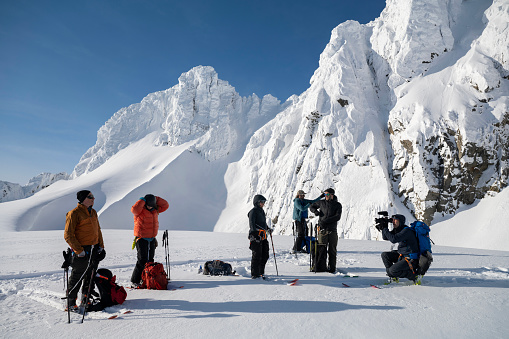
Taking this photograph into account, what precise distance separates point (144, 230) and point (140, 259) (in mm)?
663

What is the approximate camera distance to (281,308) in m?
4.30

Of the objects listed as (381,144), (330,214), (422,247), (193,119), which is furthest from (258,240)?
(193,119)

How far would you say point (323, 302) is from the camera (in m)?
4.53

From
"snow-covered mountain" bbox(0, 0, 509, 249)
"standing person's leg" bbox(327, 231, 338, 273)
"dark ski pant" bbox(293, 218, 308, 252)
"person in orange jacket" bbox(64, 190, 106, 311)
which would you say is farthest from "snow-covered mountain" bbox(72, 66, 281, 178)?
"person in orange jacket" bbox(64, 190, 106, 311)

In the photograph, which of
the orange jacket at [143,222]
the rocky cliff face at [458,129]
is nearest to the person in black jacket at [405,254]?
the orange jacket at [143,222]

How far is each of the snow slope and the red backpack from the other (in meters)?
0.17

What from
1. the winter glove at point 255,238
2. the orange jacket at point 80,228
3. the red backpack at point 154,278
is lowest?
the red backpack at point 154,278

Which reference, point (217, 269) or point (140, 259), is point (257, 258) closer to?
point (217, 269)

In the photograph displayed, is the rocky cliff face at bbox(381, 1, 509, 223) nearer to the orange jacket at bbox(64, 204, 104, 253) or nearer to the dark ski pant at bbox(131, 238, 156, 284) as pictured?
the dark ski pant at bbox(131, 238, 156, 284)

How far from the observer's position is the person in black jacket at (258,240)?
6.47 metres

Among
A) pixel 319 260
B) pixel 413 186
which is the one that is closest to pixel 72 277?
pixel 319 260

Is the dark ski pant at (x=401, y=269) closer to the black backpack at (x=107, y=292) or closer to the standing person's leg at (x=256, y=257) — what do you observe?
the standing person's leg at (x=256, y=257)

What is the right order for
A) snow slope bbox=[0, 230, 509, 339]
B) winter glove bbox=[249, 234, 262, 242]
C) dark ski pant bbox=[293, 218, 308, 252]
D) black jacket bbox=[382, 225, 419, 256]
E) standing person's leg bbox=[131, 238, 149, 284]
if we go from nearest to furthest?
1. snow slope bbox=[0, 230, 509, 339]
2. black jacket bbox=[382, 225, 419, 256]
3. standing person's leg bbox=[131, 238, 149, 284]
4. winter glove bbox=[249, 234, 262, 242]
5. dark ski pant bbox=[293, 218, 308, 252]

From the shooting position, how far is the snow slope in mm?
3539
